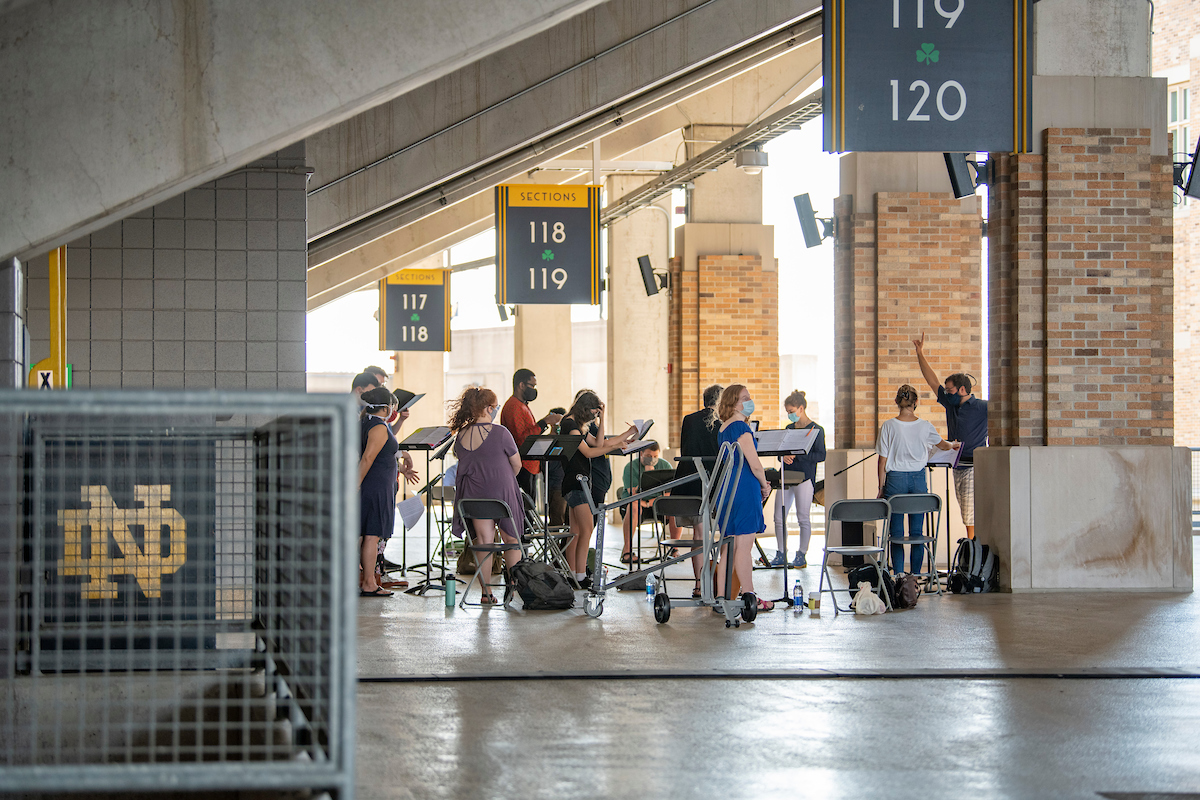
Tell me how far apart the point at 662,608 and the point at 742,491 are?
964 mm

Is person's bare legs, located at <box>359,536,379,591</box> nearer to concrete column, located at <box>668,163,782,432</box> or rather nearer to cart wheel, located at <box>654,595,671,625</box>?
cart wheel, located at <box>654,595,671,625</box>

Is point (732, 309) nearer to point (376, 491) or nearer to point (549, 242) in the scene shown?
point (549, 242)

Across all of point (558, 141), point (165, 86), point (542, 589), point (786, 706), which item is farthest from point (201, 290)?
point (558, 141)

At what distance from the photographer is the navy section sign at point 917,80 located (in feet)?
23.3

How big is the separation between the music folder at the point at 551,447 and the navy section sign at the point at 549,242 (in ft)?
10.8

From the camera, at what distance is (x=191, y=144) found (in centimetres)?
501

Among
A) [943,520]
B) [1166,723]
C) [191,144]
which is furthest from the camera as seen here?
[943,520]

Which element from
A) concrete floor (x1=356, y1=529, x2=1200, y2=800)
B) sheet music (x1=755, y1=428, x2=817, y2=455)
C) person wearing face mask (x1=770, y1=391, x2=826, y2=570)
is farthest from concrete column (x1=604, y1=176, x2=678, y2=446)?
concrete floor (x1=356, y1=529, x2=1200, y2=800)

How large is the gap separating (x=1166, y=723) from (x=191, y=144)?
461 centimetres

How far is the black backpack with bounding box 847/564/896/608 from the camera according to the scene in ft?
27.0

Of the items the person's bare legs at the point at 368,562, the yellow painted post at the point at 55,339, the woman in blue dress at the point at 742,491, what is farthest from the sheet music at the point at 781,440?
the yellow painted post at the point at 55,339

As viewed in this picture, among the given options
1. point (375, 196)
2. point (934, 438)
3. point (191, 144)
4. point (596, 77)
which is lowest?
point (934, 438)

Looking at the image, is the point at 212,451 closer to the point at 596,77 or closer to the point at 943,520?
the point at 596,77

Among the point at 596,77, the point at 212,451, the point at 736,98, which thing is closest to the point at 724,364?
the point at 736,98
